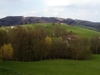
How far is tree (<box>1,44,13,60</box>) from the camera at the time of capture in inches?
2881

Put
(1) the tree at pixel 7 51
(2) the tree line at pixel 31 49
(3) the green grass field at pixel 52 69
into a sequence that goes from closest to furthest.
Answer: (3) the green grass field at pixel 52 69, (1) the tree at pixel 7 51, (2) the tree line at pixel 31 49

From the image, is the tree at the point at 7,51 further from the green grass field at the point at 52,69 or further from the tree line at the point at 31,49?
the green grass field at the point at 52,69

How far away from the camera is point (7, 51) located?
73.1 meters

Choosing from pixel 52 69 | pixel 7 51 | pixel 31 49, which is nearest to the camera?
pixel 52 69

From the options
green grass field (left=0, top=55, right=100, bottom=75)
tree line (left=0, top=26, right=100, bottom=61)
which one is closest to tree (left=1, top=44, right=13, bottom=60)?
tree line (left=0, top=26, right=100, bottom=61)

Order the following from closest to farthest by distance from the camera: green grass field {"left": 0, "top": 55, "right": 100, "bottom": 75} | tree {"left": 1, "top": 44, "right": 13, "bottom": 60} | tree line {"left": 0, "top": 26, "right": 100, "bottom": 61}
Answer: green grass field {"left": 0, "top": 55, "right": 100, "bottom": 75} → tree {"left": 1, "top": 44, "right": 13, "bottom": 60} → tree line {"left": 0, "top": 26, "right": 100, "bottom": 61}

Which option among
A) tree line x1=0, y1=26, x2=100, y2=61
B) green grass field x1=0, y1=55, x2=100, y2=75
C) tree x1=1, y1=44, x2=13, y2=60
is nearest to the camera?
green grass field x1=0, y1=55, x2=100, y2=75

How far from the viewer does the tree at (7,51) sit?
240 feet

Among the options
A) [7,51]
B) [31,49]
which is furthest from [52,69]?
[31,49]

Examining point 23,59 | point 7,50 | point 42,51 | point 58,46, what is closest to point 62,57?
point 58,46

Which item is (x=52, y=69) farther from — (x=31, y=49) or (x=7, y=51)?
(x=31, y=49)

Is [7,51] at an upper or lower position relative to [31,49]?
upper

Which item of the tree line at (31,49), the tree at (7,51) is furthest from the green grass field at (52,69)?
the tree line at (31,49)

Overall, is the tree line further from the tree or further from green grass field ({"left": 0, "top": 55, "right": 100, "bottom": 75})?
green grass field ({"left": 0, "top": 55, "right": 100, "bottom": 75})
